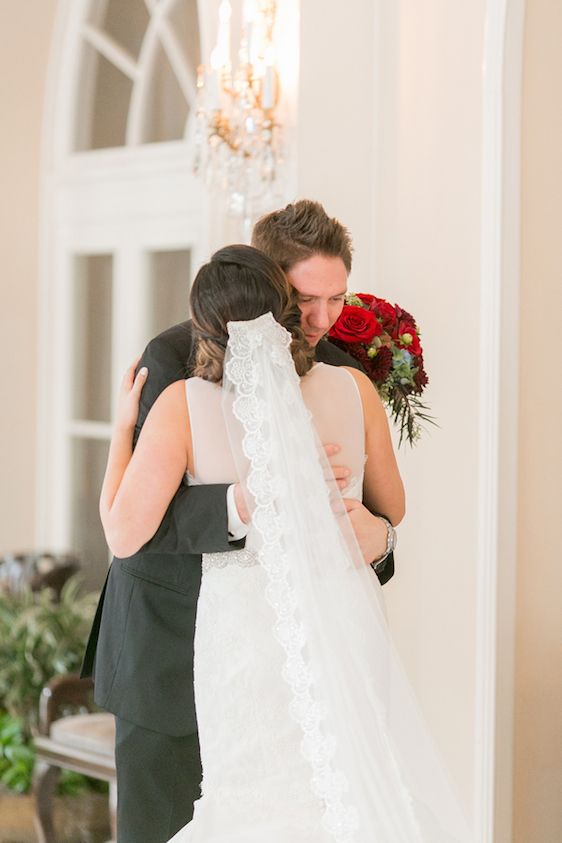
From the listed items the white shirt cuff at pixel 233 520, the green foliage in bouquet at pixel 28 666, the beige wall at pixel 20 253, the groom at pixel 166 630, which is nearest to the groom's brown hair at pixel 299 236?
the groom at pixel 166 630

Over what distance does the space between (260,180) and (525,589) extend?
1823 mm

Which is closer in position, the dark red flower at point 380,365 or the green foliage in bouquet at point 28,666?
the dark red flower at point 380,365

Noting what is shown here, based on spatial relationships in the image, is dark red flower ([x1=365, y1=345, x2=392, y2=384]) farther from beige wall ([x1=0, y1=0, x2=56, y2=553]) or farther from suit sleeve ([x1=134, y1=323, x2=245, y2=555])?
beige wall ([x1=0, y1=0, x2=56, y2=553])

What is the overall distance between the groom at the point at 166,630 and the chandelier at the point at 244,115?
1.78m

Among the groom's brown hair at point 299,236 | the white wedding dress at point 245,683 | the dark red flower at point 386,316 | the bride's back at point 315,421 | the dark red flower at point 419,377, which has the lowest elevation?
the white wedding dress at point 245,683

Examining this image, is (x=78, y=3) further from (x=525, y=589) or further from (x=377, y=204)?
(x=525, y=589)

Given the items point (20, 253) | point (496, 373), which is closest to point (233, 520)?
point (496, 373)

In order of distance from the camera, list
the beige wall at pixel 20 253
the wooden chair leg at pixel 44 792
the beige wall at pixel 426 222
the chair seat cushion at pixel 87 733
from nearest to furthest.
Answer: the beige wall at pixel 426 222 → the chair seat cushion at pixel 87 733 → the wooden chair leg at pixel 44 792 → the beige wall at pixel 20 253

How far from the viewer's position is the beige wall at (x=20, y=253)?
569 centimetres

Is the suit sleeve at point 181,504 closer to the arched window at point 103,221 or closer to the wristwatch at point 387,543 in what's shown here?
the wristwatch at point 387,543

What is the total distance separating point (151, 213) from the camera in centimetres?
533

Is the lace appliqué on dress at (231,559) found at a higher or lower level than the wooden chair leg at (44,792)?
higher

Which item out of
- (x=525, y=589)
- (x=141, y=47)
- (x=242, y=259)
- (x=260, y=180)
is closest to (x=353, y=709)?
(x=242, y=259)

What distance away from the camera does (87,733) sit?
3.91 meters
